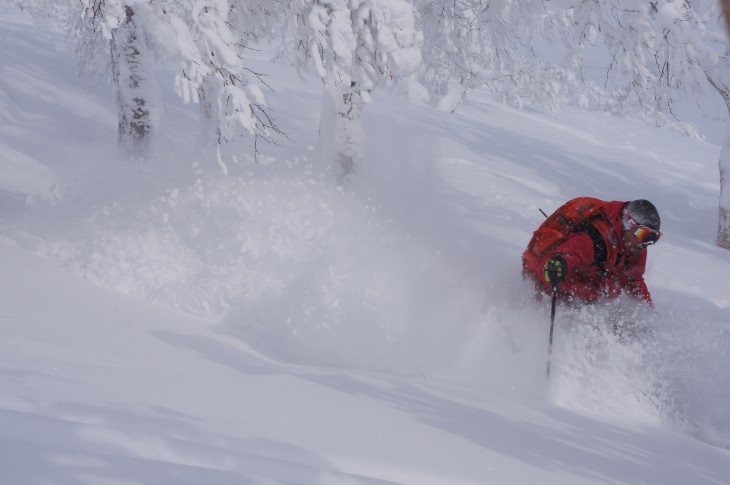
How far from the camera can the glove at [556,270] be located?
5805 mm

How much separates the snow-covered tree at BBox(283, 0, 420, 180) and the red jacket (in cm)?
238

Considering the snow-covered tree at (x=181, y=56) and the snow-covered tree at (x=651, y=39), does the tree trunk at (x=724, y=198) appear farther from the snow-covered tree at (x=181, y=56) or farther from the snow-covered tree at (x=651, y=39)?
the snow-covered tree at (x=181, y=56)

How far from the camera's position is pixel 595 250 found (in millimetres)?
6008

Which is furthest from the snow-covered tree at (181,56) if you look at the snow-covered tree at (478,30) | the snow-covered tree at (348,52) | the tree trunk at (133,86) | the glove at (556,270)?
the snow-covered tree at (478,30)

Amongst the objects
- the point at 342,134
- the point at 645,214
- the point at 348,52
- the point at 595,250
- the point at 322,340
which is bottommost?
the point at 322,340

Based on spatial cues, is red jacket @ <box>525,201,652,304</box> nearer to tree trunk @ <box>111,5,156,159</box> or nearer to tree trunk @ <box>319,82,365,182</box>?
tree trunk @ <box>319,82,365,182</box>

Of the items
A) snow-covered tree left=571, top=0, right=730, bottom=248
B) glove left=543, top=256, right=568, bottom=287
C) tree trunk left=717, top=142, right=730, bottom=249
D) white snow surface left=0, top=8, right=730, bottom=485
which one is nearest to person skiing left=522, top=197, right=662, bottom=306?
glove left=543, top=256, right=568, bottom=287

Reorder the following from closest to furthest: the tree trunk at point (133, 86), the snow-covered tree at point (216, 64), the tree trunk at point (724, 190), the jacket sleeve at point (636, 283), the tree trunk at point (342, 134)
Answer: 1. the snow-covered tree at point (216, 64)
2. the jacket sleeve at point (636, 283)
3. the tree trunk at point (342, 134)
4. the tree trunk at point (133, 86)
5. the tree trunk at point (724, 190)

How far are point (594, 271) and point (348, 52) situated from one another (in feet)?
10.1

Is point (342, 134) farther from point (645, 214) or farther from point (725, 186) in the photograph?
point (725, 186)

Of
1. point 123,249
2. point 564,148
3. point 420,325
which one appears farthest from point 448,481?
point 564,148

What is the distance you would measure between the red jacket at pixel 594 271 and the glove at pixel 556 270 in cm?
6

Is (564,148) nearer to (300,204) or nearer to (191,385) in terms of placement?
(300,204)

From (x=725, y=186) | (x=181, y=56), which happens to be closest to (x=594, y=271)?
(x=181, y=56)
